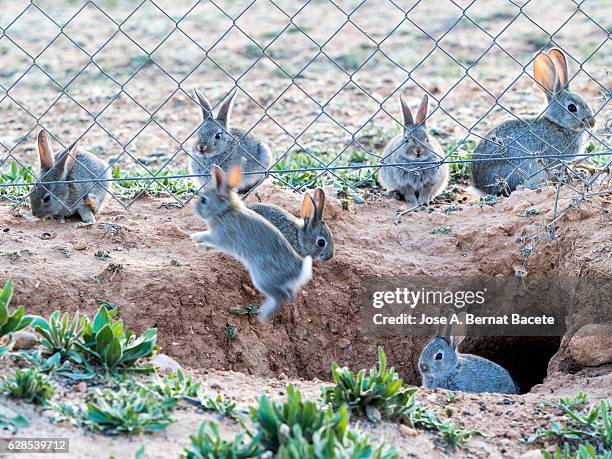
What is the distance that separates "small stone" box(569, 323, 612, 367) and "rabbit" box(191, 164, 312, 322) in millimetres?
1481

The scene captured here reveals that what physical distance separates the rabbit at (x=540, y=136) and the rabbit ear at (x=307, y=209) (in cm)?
134

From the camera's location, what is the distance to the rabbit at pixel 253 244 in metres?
5.04

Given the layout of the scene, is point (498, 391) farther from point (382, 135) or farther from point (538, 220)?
point (382, 135)

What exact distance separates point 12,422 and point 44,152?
2918 mm

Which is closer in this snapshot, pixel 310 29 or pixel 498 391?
pixel 498 391

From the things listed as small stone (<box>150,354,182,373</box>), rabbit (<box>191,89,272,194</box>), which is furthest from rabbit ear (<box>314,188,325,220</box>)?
small stone (<box>150,354,182,373</box>)

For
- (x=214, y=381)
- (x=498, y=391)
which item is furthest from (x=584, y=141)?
(x=214, y=381)

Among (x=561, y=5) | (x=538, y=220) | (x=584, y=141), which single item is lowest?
(x=538, y=220)

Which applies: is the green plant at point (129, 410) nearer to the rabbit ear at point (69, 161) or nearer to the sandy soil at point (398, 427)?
the sandy soil at point (398, 427)

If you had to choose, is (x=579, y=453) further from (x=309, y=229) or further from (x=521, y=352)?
(x=521, y=352)

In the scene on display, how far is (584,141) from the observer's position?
23.2ft

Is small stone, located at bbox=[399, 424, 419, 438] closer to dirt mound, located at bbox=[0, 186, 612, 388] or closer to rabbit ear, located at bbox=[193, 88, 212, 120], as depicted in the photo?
dirt mound, located at bbox=[0, 186, 612, 388]

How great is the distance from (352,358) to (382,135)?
8.18ft

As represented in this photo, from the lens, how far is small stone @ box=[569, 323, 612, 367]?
519cm
